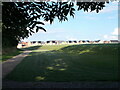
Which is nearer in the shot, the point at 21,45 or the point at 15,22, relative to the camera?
the point at 15,22

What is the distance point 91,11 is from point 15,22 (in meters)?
3.00

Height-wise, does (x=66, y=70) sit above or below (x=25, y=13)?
below

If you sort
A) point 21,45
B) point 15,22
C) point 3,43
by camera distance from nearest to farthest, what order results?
point 3,43
point 15,22
point 21,45

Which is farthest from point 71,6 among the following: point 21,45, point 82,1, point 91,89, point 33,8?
point 21,45

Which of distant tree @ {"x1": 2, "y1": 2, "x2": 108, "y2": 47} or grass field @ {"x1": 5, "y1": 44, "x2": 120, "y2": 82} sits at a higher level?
distant tree @ {"x1": 2, "y1": 2, "x2": 108, "y2": 47}

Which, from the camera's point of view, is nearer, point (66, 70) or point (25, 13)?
point (25, 13)

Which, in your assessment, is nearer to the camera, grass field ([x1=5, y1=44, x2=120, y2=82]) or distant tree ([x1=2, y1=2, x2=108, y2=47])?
distant tree ([x1=2, y1=2, x2=108, y2=47])

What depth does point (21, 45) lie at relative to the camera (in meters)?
65.8

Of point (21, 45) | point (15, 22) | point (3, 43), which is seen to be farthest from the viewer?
point (21, 45)

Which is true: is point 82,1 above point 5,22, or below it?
above

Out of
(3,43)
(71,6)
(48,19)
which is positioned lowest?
(3,43)

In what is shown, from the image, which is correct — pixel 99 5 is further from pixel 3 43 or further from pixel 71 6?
pixel 3 43

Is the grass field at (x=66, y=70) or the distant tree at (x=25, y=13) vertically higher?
the distant tree at (x=25, y=13)

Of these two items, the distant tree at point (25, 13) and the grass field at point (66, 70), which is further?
the grass field at point (66, 70)
